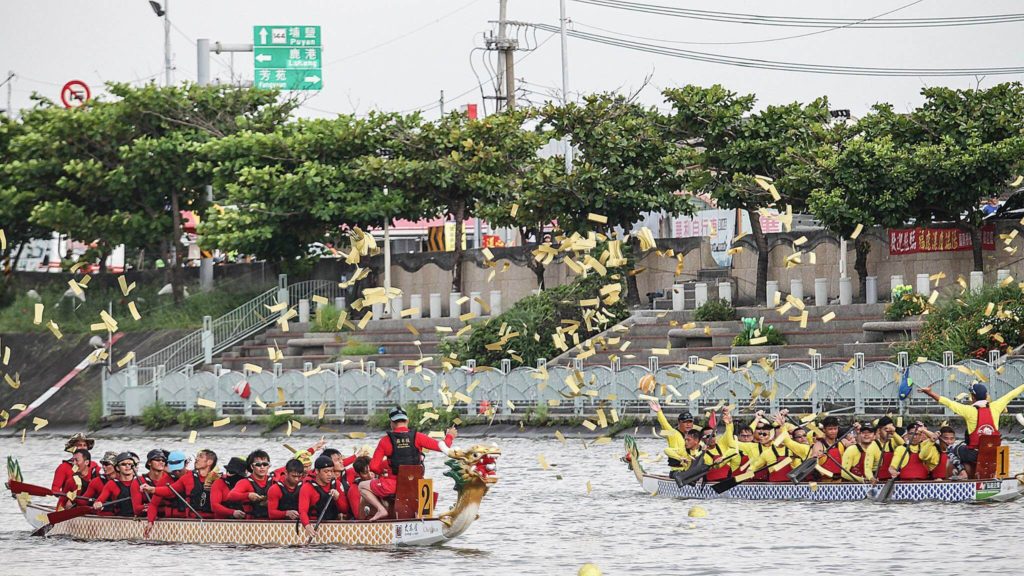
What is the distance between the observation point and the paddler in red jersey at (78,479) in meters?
26.6

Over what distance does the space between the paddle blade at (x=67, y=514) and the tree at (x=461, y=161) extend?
2529 centimetres

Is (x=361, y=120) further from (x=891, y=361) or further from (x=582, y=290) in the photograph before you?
(x=891, y=361)

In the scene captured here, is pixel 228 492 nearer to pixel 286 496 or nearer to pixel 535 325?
pixel 286 496

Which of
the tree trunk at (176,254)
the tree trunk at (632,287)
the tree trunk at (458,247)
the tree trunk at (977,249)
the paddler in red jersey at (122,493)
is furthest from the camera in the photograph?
the tree trunk at (176,254)

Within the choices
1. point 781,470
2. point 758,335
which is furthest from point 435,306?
point 781,470

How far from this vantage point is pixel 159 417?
46.8 meters

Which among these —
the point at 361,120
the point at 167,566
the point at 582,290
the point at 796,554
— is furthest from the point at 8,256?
the point at 796,554

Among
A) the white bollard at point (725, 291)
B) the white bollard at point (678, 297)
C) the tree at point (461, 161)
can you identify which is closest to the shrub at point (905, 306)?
the white bollard at point (725, 291)

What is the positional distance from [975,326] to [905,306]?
12.9 feet

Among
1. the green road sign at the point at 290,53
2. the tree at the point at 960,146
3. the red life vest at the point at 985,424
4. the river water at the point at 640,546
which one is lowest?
the river water at the point at 640,546

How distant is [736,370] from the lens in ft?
123

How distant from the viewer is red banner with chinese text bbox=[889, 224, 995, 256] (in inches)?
1737

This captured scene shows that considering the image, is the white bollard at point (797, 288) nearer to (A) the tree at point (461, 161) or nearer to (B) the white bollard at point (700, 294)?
(B) the white bollard at point (700, 294)

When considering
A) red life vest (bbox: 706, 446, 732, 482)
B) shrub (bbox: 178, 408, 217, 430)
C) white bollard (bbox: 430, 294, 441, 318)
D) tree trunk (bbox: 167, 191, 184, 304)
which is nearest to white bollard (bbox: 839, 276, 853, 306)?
white bollard (bbox: 430, 294, 441, 318)
